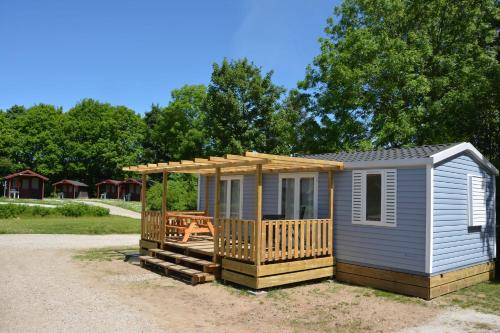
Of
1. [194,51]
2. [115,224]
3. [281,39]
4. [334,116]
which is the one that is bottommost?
[115,224]

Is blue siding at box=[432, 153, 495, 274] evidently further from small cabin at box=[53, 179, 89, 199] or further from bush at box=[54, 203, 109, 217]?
small cabin at box=[53, 179, 89, 199]

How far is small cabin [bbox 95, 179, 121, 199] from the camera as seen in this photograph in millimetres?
50844

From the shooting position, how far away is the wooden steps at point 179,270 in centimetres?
873

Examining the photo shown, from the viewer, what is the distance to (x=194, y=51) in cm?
2006

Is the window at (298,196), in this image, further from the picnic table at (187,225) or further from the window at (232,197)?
the picnic table at (187,225)

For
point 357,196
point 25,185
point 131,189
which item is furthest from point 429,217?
point 131,189

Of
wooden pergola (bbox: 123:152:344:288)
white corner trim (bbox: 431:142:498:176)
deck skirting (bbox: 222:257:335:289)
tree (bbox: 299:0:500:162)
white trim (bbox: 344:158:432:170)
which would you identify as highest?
tree (bbox: 299:0:500:162)

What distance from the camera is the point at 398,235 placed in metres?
8.27

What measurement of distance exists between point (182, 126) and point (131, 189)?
13.4m

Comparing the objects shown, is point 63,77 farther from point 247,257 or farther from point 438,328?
point 438,328

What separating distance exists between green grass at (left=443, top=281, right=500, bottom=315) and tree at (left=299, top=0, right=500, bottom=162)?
9.23 m

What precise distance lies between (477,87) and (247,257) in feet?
41.6

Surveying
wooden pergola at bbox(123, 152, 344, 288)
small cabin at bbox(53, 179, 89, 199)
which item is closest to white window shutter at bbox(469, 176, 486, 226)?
wooden pergola at bbox(123, 152, 344, 288)

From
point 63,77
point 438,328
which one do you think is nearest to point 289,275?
point 438,328
